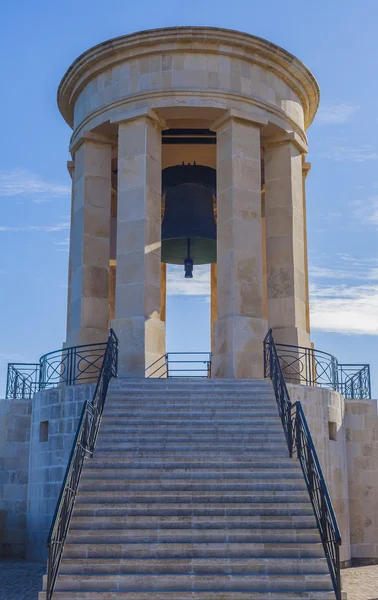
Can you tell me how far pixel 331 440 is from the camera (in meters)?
17.0

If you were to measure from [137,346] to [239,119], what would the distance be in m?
5.94

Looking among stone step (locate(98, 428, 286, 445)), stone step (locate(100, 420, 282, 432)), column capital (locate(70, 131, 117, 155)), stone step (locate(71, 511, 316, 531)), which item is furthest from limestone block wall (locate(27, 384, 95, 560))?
column capital (locate(70, 131, 117, 155))

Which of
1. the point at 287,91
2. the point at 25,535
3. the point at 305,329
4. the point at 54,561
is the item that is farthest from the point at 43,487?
the point at 287,91

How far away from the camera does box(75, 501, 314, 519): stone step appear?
11555mm

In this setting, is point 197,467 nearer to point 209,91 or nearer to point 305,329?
point 305,329

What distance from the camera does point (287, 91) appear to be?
20922 mm

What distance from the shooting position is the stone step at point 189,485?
12.1 metres

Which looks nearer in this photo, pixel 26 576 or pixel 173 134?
pixel 26 576

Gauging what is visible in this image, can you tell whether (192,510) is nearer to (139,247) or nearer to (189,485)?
(189,485)

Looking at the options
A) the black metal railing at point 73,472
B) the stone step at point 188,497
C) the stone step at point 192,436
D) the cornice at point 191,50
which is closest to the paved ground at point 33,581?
the black metal railing at point 73,472

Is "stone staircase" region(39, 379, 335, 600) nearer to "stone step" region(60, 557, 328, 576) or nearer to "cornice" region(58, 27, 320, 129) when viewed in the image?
"stone step" region(60, 557, 328, 576)

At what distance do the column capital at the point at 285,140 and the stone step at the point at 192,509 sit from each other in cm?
1147

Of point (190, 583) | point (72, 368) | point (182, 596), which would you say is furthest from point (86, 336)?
point (182, 596)

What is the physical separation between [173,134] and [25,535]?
1054cm
